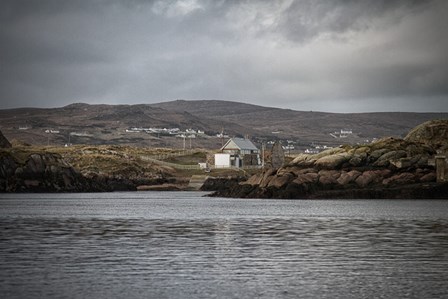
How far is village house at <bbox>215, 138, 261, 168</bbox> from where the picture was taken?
170663 mm

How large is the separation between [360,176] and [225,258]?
61100 mm

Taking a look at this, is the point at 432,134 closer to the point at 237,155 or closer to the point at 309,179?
the point at 309,179

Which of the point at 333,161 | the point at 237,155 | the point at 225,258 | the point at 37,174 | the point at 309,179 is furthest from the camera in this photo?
the point at 237,155

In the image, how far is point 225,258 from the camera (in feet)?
113

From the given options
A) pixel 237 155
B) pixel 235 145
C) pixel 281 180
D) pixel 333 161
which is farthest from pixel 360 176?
pixel 235 145

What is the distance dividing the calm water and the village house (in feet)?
360

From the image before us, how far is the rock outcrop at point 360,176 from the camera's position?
91.2 m

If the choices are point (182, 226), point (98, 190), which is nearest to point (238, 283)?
point (182, 226)

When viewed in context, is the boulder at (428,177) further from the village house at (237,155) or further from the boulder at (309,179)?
the village house at (237,155)

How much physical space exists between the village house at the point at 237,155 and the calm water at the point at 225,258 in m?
110

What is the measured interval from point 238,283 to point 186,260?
681 cm

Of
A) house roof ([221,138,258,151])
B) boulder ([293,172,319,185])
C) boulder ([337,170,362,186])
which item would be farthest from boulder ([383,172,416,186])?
house roof ([221,138,258,151])

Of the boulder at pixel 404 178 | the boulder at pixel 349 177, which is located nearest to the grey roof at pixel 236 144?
the boulder at pixel 349 177

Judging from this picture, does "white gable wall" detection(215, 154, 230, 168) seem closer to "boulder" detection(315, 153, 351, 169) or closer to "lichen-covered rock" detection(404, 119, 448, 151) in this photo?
"lichen-covered rock" detection(404, 119, 448, 151)
